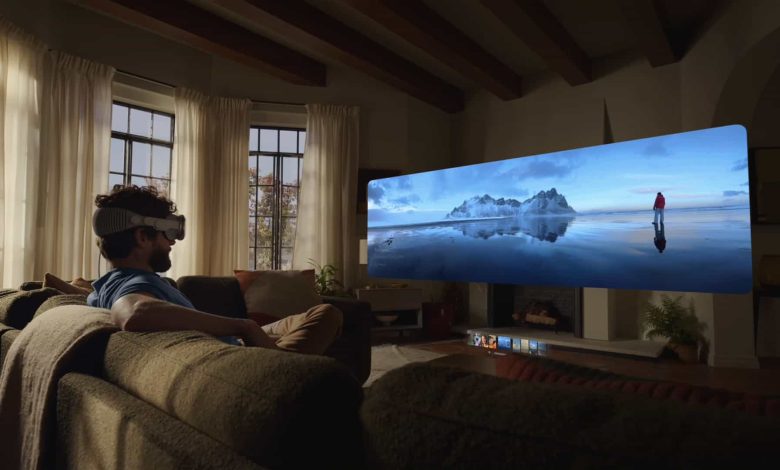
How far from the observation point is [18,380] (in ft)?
3.81

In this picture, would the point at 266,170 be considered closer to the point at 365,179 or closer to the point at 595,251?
the point at 365,179

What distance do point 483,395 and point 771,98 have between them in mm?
6074

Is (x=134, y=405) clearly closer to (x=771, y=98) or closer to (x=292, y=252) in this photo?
(x=292, y=252)

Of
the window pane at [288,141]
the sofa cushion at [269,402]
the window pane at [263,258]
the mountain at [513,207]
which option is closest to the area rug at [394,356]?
the mountain at [513,207]

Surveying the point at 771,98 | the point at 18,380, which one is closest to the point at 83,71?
the point at 18,380

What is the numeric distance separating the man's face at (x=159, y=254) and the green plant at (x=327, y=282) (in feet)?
13.1

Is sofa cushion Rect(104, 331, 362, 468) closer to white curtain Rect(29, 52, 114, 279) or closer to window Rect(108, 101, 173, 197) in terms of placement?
white curtain Rect(29, 52, 114, 279)

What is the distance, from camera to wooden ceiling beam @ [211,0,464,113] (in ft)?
14.1

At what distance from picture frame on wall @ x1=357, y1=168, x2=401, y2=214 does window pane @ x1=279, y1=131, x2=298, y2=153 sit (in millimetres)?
825

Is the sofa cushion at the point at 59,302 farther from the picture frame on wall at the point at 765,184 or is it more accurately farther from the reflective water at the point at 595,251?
the picture frame on wall at the point at 765,184

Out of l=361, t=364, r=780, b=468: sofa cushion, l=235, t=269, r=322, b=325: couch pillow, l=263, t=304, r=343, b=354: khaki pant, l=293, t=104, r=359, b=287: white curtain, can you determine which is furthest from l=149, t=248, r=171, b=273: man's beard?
l=293, t=104, r=359, b=287: white curtain

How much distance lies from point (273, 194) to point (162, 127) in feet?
4.47

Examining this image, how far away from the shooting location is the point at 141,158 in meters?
5.25

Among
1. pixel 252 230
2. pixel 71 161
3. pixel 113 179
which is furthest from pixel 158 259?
pixel 252 230
